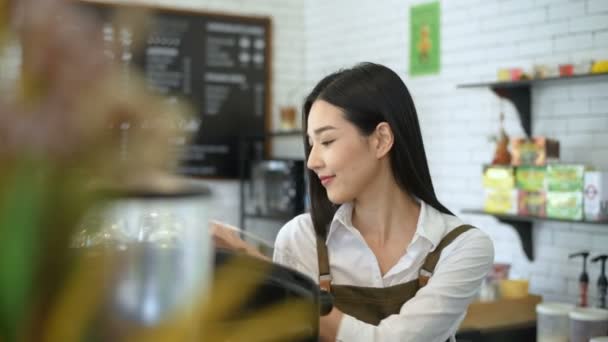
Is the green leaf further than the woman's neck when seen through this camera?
No

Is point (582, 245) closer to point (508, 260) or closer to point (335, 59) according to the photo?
point (508, 260)

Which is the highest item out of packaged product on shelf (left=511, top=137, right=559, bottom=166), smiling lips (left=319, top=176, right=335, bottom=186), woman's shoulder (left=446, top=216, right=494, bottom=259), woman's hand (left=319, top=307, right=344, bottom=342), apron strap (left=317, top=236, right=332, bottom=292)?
packaged product on shelf (left=511, top=137, right=559, bottom=166)

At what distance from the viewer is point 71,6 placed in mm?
296

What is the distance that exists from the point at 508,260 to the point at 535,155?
0.69m

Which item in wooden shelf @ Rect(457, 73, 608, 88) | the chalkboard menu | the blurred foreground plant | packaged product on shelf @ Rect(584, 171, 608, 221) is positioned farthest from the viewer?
the chalkboard menu

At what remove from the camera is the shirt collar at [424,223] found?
2.08m

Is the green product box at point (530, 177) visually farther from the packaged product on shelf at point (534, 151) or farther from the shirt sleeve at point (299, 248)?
the shirt sleeve at point (299, 248)

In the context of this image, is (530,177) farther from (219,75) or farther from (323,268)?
(219,75)

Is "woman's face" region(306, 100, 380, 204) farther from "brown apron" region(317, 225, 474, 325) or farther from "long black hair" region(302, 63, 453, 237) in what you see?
"brown apron" region(317, 225, 474, 325)

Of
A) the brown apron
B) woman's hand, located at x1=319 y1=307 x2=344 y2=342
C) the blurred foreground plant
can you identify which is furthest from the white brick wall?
the blurred foreground plant

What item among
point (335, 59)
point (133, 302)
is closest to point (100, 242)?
point (133, 302)

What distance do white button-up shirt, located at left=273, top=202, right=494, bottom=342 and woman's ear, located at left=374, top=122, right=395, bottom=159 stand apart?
0.58 ft

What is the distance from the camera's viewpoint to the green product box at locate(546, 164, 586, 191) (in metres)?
3.78

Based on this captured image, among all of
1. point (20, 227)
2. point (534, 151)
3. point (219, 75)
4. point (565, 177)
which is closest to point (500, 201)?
point (534, 151)
